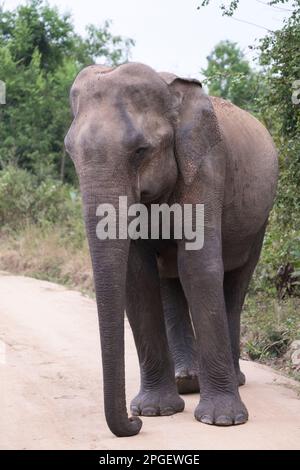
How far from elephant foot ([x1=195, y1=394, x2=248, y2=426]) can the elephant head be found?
57 centimetres

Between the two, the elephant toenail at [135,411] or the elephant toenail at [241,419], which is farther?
the elephant toenail at [135,411]

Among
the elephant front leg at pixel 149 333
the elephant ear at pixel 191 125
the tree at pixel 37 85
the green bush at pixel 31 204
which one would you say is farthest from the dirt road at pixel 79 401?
the tree at pixel 37 85

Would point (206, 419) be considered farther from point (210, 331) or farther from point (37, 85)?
point (37, 85)

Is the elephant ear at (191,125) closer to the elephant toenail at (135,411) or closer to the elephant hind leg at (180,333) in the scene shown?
the elephant hind leg at (180,333)

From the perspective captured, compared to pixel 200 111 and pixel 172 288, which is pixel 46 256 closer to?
pixel 172 288

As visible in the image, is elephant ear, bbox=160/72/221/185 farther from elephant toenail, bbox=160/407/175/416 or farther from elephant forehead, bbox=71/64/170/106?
elephant toenail, bbox=160/407/175/416

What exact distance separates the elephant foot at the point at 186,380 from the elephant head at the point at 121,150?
1466 mm

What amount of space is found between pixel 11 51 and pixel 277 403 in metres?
18.1

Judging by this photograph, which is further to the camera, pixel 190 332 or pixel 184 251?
pixel 190 332

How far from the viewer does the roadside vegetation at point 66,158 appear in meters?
8.33

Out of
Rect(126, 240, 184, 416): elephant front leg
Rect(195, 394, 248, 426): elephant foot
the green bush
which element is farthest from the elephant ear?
the green bush

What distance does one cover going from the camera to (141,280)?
574cm

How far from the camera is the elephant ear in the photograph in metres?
5.41
